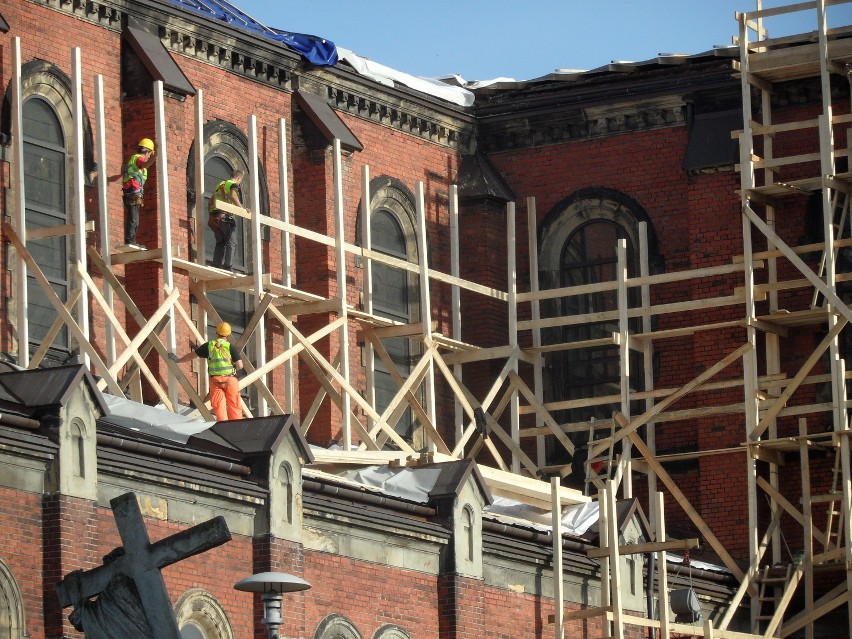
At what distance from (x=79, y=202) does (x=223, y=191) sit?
3.83 m

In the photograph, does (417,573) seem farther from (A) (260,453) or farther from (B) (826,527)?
(B) (826,527)

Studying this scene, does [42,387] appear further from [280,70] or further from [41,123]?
[280,70]

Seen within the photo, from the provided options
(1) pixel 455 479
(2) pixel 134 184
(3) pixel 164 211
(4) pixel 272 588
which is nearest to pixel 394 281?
(2) pixel 134 184

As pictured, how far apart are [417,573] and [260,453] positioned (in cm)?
343

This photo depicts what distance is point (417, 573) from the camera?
95.7 feet

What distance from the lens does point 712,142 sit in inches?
1527

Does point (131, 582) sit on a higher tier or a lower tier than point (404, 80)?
lower

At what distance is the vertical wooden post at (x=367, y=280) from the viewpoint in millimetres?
36500

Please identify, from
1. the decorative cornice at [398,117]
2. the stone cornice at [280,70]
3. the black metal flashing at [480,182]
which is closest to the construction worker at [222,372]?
the stone cornice at [280,70]

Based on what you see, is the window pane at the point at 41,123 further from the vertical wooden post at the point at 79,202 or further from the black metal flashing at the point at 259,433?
the black metal flashing at the point at 259,433

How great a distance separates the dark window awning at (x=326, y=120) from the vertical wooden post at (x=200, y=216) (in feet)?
9.74

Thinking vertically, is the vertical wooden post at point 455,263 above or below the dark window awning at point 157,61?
below

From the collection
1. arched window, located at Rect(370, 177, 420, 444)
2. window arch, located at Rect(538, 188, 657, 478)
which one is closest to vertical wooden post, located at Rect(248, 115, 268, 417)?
arched window, located at Rect(370, 177, 420, 444)

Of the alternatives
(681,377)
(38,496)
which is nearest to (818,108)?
(681,377)
